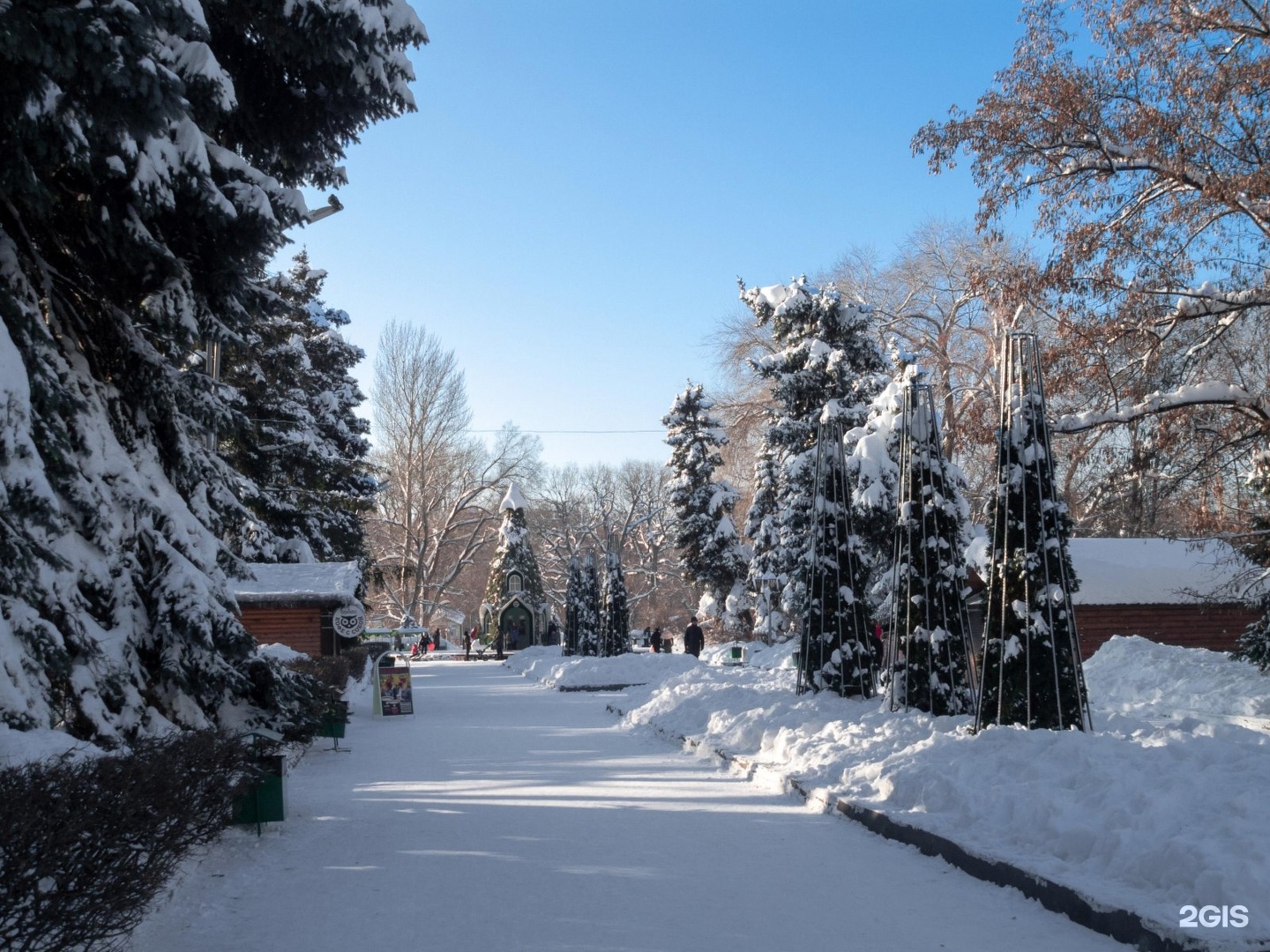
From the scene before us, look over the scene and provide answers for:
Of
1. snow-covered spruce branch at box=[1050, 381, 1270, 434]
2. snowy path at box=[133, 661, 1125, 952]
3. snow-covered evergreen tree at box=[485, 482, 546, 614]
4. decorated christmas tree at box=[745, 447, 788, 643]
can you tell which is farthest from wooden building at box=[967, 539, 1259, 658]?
snow-covered evergreen tree at box=[485, 482, 546, 614]

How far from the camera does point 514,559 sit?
62.9 meters

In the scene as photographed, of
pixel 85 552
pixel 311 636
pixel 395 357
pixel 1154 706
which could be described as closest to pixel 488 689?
pixel 311 636

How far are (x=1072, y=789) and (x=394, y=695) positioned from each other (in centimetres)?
1575

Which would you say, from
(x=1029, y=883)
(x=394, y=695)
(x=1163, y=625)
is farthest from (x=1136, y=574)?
(x=1029, y=883)

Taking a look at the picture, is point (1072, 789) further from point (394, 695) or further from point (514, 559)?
point (514, 559)

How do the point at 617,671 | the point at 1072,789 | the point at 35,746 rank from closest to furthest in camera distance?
the point at 35,746, the point at 1072,789, the point at 617,671

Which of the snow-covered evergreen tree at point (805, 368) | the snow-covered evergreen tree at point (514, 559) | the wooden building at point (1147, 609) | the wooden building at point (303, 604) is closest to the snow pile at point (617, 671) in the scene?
the wooden building at point (303, 604)

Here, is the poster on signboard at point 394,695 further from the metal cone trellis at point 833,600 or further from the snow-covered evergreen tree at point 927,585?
the snow-covered evergreen tree at point 927,585

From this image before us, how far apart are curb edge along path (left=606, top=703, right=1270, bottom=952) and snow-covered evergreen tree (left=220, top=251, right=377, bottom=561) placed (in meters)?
15.4

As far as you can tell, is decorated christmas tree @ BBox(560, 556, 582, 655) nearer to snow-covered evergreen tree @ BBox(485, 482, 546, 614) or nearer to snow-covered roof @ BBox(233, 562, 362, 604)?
snow-covered evergreen tree @ BBox(485, 482, 546, 614)

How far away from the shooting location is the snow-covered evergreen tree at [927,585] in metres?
14.0

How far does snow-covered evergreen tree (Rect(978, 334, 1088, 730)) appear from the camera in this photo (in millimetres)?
11117

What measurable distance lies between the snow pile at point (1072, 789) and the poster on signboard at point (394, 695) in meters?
7.93

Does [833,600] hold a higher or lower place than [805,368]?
lower
